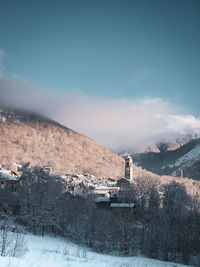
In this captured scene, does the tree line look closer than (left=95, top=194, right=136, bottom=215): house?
Yes

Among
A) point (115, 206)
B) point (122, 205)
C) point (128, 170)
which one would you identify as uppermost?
point (128, 170)

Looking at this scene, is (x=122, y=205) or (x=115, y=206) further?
(x=115, y=206)

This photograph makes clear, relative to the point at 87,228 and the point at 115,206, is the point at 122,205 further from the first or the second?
the point at 87,228

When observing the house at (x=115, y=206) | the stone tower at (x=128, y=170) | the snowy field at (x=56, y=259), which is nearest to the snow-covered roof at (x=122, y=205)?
the house at (x=115, y=206)

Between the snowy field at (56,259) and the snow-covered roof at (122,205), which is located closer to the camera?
the snowy field at (56,259)

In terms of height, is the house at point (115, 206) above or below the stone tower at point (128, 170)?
below

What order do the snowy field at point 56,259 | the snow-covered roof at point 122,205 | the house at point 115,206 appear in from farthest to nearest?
the snow-covered roof at point 122,205
the house at point 115,206
the snowy field at point 56,259

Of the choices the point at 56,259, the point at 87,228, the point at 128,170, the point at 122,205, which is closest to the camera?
the point at 56,259

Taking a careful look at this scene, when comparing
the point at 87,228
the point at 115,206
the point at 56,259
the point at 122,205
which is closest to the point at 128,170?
the point at 115,206

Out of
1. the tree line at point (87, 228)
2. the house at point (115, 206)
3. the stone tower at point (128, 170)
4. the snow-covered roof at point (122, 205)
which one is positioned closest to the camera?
the tree line at point (87, 228)

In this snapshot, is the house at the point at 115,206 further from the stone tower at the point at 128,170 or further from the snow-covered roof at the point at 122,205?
the stone tower at the point at 128,170

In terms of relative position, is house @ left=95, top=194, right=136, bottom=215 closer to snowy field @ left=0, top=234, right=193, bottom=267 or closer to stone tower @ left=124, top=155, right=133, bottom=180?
snowy field @ left=0, top=234, right=193, bottom=267

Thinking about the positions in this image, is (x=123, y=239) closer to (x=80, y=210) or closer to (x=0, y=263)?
(x=80, y=210)

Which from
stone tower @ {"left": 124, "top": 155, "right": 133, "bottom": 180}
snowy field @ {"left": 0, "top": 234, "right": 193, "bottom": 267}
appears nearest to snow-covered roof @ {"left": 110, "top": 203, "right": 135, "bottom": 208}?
snowy field @ {"left": 0, "top": 234, "right": 193, "bottom": 267}
